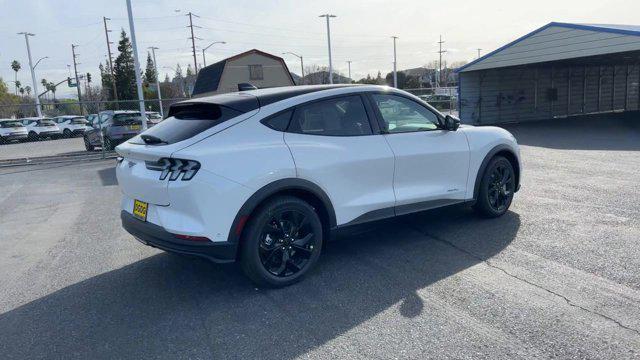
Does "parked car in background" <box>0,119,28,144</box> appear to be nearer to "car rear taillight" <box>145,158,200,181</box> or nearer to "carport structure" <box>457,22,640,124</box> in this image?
"carport structure" <box>457,22,640,124</box>

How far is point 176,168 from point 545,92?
85.2 feet

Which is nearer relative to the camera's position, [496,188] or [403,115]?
[403,115]

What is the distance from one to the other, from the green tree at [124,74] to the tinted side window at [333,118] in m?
66.1

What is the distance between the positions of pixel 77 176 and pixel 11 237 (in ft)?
19.1

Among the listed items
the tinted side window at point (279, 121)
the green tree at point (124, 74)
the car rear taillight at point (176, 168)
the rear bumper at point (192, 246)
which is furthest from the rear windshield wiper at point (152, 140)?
the green tree at point (124, 74)

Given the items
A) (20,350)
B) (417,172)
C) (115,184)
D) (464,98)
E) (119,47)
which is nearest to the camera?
(20,350)

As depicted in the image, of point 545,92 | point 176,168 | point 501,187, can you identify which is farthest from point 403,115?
point 545,92

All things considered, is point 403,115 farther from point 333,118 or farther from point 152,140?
point 152,140

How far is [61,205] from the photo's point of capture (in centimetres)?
825

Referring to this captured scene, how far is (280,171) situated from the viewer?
12.8 ft

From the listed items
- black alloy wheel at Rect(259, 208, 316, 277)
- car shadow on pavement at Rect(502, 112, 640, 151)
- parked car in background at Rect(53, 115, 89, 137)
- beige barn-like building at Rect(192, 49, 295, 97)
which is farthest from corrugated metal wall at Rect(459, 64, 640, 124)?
parked car in background at Rect(53, 115, 89, 137)

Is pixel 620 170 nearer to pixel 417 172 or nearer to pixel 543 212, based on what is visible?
pixel 543 212

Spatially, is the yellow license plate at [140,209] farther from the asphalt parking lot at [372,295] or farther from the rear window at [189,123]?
the asphalt parking lot at [372,295]

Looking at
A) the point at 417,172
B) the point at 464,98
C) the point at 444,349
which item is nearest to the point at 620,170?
the point at 417,172
